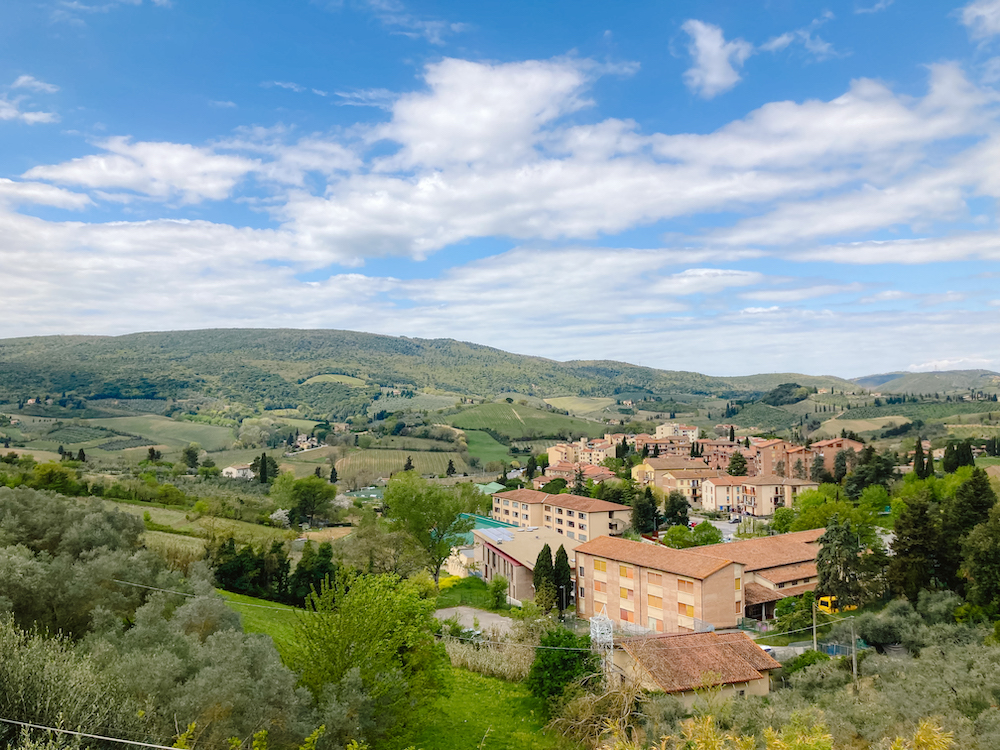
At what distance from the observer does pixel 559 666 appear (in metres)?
19.8

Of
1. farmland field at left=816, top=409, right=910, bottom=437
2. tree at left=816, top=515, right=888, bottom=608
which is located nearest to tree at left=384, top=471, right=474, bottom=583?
tree at left=816, top=515, right=888, bottom=608

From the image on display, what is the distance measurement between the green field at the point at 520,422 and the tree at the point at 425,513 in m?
84.2

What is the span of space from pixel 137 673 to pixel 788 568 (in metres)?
33.5

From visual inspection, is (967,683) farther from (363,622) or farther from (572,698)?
(363,622)

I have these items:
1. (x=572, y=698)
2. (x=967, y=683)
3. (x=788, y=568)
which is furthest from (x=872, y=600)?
(x=572, y=698)

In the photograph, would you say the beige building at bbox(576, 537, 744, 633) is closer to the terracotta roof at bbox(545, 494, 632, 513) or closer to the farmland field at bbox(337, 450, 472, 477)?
the terracotta roof at bbox(545, 494, 632, 513)

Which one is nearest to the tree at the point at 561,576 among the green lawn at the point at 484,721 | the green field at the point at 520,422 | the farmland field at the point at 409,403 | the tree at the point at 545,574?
the tree at the point at 545,574

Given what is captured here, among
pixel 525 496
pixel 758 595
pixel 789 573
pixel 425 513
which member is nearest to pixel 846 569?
pixel 758 595

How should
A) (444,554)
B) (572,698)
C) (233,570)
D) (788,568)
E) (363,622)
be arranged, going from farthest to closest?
(444,554) < (788,568) < (233,570) < (572,698) < (363,622)

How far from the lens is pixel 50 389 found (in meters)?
142

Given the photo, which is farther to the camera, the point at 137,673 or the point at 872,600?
the point at 872,600

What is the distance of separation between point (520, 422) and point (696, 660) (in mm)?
115879

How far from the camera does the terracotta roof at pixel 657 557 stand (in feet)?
95.7

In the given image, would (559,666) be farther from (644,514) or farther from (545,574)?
(644,514)
